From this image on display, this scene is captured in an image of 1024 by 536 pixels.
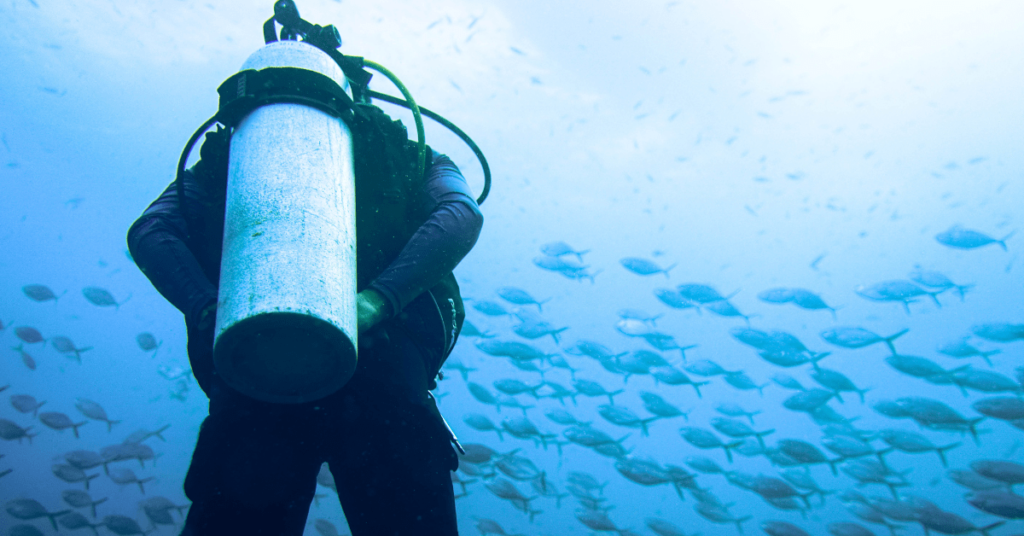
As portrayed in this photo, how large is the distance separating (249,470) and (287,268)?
1.99 ft

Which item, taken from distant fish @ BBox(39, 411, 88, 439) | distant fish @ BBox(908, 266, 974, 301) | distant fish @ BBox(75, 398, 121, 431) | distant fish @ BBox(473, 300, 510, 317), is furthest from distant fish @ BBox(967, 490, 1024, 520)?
distant fish @ BBox(39, 411, 88, 439)

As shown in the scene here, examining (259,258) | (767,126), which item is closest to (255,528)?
(259,258)

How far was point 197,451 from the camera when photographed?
1.28 m

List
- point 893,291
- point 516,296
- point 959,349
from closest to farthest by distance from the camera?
point 893,291 → point 516,296 → point 959,349

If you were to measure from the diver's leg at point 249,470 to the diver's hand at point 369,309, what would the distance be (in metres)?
0.36

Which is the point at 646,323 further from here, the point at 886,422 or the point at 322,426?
the point at 886,422

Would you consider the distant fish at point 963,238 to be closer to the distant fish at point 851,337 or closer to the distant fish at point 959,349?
the distant fish at point 851,337

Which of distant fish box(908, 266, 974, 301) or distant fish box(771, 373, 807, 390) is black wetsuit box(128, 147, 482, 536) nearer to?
distant fish box(771, 373, 807, 390)

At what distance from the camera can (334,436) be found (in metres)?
1.39

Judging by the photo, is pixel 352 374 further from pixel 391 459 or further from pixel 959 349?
pixel 959 349

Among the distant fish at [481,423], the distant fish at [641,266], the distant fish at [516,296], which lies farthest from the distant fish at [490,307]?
the distant fish at [641,266]

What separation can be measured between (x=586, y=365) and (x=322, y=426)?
217ft

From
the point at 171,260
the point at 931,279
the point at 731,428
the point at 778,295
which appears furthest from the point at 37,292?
the point at 931,279

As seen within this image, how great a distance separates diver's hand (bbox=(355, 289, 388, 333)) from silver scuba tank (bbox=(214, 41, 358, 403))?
0.32ft
